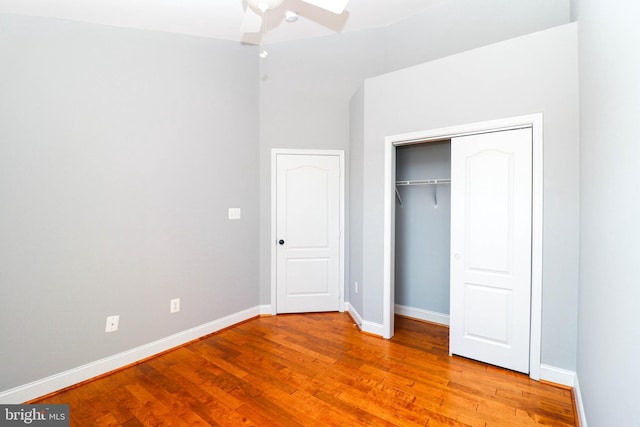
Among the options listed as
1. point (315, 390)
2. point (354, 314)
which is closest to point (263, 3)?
point (315, 390)

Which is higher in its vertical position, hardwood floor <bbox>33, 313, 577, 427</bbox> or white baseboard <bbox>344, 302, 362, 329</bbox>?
white baseboard <bbox>344, 302, 362, 329</bbox>

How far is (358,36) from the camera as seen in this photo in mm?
3785

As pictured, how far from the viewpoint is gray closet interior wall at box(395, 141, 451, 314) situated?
3.41 metres

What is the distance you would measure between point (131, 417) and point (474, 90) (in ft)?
11.7

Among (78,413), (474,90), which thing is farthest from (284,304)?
(474,90)

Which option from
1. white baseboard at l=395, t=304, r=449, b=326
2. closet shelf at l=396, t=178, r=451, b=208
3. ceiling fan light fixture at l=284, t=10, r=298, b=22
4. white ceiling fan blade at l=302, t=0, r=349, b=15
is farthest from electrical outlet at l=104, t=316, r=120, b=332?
ceiling fan light fixture at l=284, t=10, r=298, b=22

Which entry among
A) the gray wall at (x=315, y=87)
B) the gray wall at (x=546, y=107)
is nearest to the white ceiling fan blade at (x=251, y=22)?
the gray wall at (x=315, y=87)

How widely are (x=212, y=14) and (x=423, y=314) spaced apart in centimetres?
393

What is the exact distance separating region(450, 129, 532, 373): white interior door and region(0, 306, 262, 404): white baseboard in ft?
8.20

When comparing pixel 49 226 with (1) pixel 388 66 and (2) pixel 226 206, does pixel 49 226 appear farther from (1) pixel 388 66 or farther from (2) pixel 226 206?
(1) pixel 388 66

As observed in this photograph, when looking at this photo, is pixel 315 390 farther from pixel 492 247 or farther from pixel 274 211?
pixel 274 211

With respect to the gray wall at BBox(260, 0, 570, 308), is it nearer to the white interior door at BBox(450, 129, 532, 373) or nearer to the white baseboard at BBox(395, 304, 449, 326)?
the white baseboard at BBox(395, 304, 449, 326)

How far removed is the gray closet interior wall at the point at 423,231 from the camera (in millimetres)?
3412

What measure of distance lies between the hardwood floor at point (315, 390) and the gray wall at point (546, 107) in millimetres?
587
